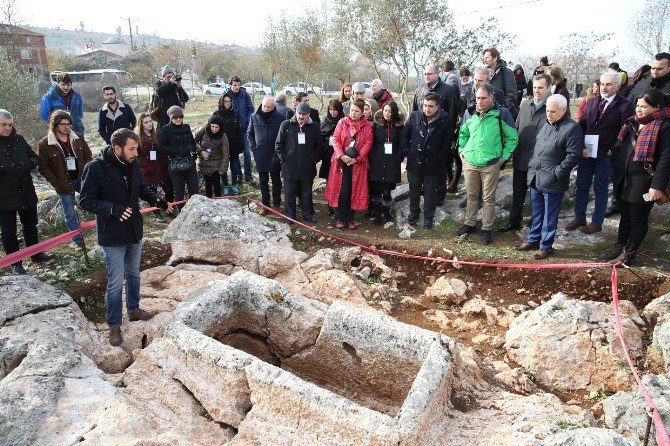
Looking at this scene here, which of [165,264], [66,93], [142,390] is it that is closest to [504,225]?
[165,264]

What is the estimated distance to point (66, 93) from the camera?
325 inches

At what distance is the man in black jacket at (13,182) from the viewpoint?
597cm

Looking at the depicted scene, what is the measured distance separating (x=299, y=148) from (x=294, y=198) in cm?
84

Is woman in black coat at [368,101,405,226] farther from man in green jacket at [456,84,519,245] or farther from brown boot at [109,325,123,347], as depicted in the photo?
brown boot at [109,325,123,347]

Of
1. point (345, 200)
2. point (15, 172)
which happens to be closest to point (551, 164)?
point (345, 200)

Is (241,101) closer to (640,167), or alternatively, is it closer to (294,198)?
(294,198)

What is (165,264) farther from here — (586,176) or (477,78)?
(586,176)

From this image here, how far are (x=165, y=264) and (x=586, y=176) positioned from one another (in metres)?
6.10

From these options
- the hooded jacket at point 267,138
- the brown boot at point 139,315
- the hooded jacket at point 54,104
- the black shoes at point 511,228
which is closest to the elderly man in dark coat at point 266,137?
the hooded jacket at point 267,138

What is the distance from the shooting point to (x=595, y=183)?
683cm

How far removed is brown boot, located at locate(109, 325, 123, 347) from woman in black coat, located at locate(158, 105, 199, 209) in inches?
142

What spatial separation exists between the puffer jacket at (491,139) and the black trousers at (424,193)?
932mm

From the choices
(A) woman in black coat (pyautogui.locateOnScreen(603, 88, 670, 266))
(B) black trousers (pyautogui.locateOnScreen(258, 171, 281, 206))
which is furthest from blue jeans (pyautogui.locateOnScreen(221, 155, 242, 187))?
(A) woman in black coat (pyautogui.locateOnScreen(603, 88, 670, 266))

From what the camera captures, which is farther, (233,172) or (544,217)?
(233,172)
